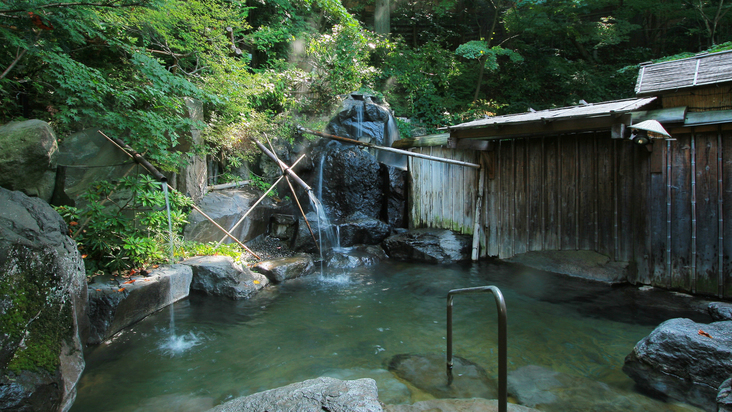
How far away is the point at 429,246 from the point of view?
8.48 metres

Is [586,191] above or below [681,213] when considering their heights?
above

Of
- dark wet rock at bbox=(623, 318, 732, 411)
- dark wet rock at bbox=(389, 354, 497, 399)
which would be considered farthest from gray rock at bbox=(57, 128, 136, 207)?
dark wet rock at bbox=(623, 318, 732, 411)

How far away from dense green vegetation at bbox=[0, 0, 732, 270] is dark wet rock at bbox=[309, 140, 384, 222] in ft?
5.06

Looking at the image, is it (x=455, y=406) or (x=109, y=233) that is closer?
(x=455, y=406)

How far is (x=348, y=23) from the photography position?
11.1 m

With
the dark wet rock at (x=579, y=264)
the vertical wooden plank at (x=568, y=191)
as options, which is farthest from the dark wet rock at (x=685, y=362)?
the vertical wooden plank at (x=568, y=191)

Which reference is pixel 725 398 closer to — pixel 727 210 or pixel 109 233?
pixel 727 210

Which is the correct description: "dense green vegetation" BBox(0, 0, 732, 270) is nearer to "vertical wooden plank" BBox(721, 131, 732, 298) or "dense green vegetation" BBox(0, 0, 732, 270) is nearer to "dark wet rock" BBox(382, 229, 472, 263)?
"dark wet rock" BBox(382, 229, 472, 263)

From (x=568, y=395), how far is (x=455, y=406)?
127 centimetres

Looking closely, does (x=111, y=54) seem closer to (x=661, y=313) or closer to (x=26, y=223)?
(x=26, y=223)

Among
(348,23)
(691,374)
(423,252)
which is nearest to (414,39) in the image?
(348,23)

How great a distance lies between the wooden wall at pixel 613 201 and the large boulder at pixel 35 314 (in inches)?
284

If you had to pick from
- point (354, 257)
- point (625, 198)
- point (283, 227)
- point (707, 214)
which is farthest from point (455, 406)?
point (283, 227)

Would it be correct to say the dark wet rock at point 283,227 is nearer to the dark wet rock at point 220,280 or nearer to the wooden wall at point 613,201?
the dark wet rock at point 220,280
